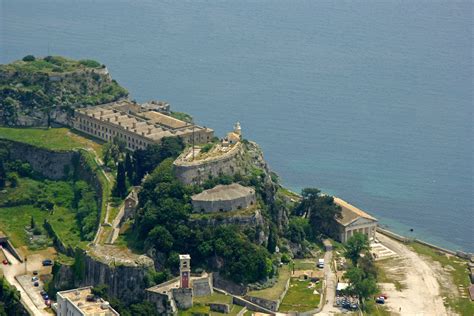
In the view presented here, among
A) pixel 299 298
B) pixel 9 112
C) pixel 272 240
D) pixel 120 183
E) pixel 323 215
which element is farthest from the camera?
pixel 9 112

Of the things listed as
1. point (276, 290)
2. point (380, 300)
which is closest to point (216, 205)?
point (276, 290)

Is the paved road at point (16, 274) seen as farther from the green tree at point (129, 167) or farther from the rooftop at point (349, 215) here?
the rooftop at point (349, 215)

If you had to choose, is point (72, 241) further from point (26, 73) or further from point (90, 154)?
point (26, 73)

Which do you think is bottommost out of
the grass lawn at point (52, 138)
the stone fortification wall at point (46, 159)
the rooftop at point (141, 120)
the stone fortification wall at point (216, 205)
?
the stone fortification wall at point (46, 159)

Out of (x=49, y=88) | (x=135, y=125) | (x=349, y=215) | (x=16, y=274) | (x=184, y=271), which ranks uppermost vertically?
(x=49, y=88)

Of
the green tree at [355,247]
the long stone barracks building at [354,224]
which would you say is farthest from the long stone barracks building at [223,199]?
the long stone barracks building at [354,224]

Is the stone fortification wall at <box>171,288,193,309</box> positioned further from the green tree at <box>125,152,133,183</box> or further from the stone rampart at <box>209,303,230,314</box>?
the green tree at <box>125,152,133,183</box>

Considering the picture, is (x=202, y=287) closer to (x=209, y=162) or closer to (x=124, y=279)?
(x=124, y=279)
